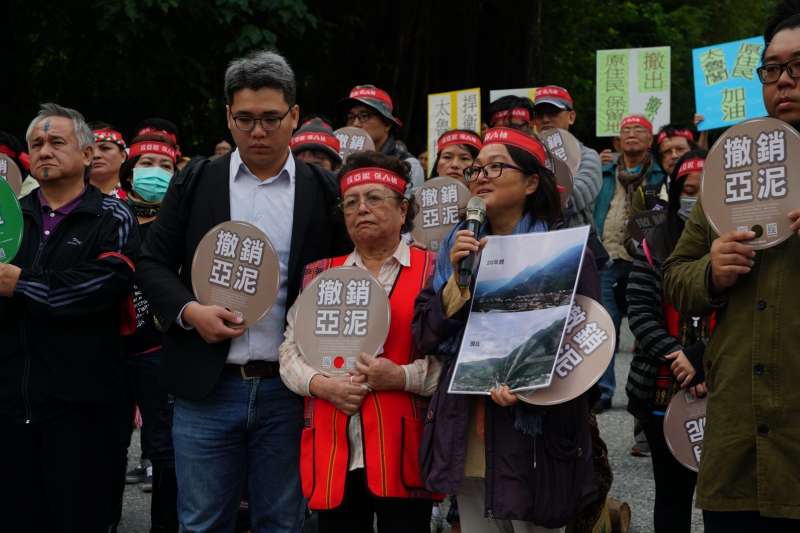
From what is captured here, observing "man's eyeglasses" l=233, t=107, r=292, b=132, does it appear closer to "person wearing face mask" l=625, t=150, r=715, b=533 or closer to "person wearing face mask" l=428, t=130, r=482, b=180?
"person wearing face mask" l=625, t=150, r=715, b=533

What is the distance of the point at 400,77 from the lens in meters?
15.2

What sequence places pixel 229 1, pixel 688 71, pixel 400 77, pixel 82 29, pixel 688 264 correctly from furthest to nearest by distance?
1. pixel 688 71
2. pixel 400 77
3. pixel 82 29
4. pixel 229 1
5. pixel 688 264

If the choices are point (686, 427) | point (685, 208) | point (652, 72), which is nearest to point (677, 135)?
point (652, 72)

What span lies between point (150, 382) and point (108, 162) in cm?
156

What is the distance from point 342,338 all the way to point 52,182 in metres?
A: 1.66

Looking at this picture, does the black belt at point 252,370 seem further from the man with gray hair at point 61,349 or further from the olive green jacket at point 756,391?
the olive green jacket at point 756,391

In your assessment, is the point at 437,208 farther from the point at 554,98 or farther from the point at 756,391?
the point at 756,391

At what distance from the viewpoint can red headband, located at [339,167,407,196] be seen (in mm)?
3986

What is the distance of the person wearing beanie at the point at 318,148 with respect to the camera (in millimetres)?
6387

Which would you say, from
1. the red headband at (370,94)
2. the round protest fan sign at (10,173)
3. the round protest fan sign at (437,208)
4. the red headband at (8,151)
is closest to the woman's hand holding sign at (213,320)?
the round protest fan sign at (437,208)

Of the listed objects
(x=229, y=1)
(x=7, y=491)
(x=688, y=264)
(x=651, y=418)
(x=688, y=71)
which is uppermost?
(x=688, y=71)

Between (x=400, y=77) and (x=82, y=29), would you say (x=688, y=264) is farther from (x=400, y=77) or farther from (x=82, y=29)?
(x=400, y=77)

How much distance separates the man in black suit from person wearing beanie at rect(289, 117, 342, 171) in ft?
7.41

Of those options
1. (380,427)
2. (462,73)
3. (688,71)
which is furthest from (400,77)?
(688,71)
